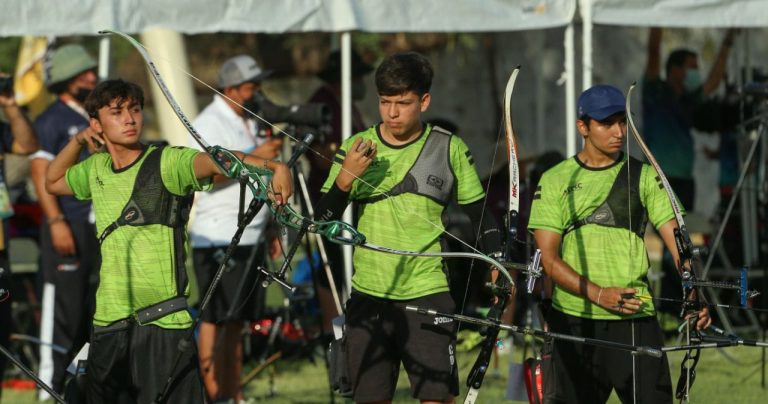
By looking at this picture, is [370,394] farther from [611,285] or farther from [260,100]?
[260,100]

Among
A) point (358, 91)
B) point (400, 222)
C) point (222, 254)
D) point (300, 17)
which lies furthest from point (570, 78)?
point (400, 222)

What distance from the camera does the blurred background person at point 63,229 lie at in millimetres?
8062

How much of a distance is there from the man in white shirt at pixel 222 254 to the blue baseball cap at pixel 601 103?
234 cm

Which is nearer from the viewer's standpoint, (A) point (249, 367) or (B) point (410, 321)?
(B) point (410, 321)

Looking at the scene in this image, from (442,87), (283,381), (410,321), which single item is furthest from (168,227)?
(442,87)

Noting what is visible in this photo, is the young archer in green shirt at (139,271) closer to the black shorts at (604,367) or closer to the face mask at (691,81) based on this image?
the black shorts at (604,367)

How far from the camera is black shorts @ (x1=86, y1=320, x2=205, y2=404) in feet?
17.8

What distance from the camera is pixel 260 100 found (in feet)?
26.0

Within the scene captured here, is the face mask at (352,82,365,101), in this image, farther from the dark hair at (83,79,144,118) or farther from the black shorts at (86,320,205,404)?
the black shorts at (86,320,205,404)

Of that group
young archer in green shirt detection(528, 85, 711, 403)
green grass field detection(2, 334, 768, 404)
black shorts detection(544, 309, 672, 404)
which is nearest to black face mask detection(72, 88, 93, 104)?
green grass field detection(2, 334, 768, 404)

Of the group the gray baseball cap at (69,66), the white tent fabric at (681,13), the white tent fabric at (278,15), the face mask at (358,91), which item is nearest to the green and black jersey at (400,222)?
the white tent fabric at (278,15)

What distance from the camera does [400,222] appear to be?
554 centimetres

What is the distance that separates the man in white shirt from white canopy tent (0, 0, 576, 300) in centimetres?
53

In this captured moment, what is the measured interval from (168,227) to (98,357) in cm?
59
